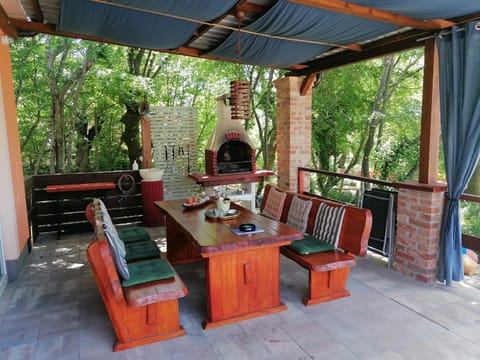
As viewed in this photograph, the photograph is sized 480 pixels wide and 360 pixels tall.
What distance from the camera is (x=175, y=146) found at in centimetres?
657

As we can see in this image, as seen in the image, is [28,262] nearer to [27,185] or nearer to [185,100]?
[27,185]

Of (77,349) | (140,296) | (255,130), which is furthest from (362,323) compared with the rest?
(255,130)

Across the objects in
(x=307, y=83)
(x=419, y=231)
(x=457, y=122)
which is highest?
(x=307, y=83)

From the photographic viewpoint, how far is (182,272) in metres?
3.83

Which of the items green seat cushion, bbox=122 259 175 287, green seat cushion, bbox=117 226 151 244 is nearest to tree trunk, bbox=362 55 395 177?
green seat cushion, bbox=117 226 151 244

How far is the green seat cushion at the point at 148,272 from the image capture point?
8.41 feet

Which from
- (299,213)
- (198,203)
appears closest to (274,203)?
(299,213)

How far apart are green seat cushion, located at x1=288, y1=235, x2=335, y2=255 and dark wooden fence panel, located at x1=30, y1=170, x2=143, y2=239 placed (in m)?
3.55

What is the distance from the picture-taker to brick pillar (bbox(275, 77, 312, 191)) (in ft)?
18.2

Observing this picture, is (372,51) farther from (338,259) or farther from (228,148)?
(228,148)

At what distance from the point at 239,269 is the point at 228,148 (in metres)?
3.58

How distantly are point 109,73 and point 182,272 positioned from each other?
5.62 m

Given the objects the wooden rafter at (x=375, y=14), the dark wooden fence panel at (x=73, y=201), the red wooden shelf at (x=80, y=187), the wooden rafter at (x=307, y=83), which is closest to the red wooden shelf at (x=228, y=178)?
the dark wooden fence panel at (x=73, y=201)

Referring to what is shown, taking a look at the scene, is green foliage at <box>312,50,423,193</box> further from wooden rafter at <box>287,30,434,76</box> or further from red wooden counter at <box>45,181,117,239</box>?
red wooden counter at <box>45,181,117,239</box>
